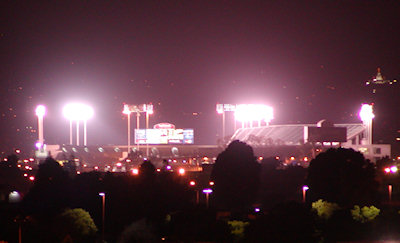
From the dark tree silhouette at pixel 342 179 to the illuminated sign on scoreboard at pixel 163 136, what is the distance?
5549cm

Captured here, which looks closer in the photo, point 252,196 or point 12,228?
point 12,228

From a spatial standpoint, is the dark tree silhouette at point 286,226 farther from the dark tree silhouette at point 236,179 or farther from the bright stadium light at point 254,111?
the bright stadium light at point 254,111

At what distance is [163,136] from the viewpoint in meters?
92.8

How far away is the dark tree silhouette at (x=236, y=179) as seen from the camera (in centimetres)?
3716

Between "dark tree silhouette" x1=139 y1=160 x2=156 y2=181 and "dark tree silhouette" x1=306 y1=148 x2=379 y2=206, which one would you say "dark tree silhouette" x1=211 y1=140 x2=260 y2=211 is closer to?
"dark tree silhouette" x1=306 y1=148 x2=379 y2=206

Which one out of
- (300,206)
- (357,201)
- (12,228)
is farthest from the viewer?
(357,201)

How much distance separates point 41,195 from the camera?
106 ft

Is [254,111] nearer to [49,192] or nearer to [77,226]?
[49,192]

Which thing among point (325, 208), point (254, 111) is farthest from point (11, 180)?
point (254, 111)

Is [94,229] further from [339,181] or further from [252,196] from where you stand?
[339,181]

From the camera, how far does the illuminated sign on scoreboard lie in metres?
92.3

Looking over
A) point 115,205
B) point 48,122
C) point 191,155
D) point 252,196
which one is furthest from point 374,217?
point 48,122

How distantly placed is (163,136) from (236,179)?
5592cm

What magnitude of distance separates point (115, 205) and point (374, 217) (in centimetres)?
1490
